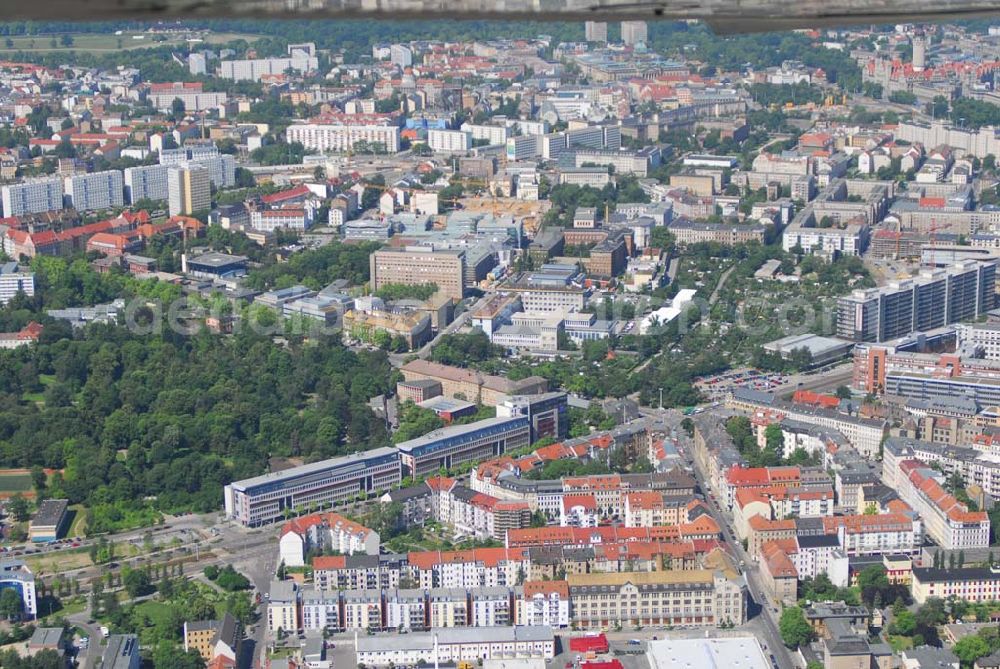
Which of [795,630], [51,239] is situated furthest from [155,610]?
[51,239]

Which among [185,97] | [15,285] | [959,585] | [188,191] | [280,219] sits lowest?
[959,585]

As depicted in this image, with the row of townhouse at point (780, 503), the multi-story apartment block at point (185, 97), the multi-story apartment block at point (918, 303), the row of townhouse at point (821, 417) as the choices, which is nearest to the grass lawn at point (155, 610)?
the row of townhouse at point (780, 503)

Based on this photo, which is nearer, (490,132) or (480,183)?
(480,183)

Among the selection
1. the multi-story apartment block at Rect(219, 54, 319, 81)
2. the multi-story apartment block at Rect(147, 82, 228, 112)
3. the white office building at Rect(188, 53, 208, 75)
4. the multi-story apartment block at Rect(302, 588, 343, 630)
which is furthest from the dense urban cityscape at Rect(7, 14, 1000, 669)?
the white office building at Rect(188, 53, 208, 75)

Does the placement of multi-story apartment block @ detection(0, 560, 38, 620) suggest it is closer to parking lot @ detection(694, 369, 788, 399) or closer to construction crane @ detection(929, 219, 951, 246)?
parking lot @ detection(694, 369, 788, 399)

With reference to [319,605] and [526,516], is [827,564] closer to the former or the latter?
[526,516]

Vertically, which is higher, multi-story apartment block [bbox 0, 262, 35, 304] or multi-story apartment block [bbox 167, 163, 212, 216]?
multi-story apartment block [bbox 167, 163, 212, 216]

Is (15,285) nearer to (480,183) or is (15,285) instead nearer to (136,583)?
(480,183)
